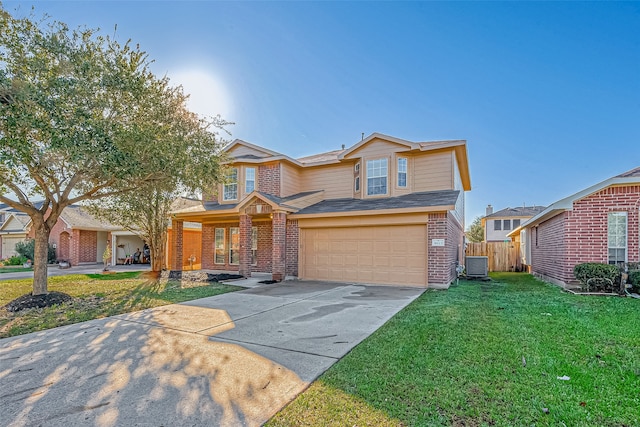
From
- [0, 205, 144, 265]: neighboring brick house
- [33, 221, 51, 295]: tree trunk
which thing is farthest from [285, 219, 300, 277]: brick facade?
[0, 205, 144, 265]: neighboring brick house

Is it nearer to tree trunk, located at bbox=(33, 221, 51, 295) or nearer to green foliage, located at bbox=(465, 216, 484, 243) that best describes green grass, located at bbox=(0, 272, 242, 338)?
tree trunk, located at bbox=(33, 221, 51, 295)

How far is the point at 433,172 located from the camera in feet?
43.0

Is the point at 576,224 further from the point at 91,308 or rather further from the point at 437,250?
the point at 91,308

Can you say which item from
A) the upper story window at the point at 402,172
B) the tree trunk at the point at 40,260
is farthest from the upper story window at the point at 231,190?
the tree trunk at the point at 40,260

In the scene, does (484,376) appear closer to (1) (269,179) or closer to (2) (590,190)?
(2) (590,190)

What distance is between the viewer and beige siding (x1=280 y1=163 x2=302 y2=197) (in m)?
14.9

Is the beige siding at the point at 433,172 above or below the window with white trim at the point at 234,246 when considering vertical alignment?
above

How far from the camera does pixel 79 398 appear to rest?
3332 mm

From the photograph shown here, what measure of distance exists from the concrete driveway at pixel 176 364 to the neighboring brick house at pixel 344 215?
172 inches

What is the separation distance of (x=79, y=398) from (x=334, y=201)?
1171cm

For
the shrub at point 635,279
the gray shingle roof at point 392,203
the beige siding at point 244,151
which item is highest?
the beige siding at point 244,151

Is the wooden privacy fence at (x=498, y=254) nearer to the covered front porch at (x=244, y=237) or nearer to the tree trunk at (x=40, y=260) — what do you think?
the covered front porch at (x=244, y=237)

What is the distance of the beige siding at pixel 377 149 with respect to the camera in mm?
13375

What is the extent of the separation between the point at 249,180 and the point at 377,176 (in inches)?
235
